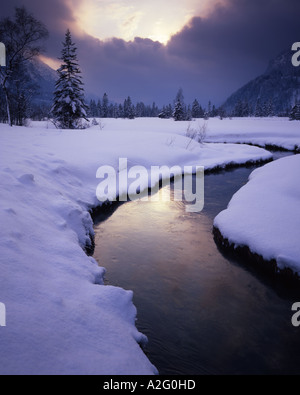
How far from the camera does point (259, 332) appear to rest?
13.7 feet

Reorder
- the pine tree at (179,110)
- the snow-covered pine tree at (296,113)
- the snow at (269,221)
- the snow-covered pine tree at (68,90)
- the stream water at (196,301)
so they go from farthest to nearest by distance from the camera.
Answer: the snow-covered pine tree at (296,113) < the pine tree at (179,110) < the snow-covered pine tree at (68,90) < the snow at (269,221) < the stream water at (196,301)

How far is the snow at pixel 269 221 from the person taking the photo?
560 centimetres

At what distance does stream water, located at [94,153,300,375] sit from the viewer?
12.2 feet

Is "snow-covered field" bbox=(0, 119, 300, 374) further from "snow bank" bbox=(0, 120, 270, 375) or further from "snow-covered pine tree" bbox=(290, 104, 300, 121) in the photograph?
"snow-covered pine tree" bbox=(290, 104, 300, 121)

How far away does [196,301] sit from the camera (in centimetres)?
488

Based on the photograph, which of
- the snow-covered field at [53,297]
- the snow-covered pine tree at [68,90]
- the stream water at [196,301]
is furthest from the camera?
the snow-covered pine tree at [68,90]

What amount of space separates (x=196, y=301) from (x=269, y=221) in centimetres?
337

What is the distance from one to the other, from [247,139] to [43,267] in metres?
29.3

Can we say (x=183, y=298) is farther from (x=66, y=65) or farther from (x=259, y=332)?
(x=66, y=65)

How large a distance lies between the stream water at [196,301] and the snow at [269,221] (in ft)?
2.01

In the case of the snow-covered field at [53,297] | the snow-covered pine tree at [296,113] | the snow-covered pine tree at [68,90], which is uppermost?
the snow-covered pine tree at [296,113]

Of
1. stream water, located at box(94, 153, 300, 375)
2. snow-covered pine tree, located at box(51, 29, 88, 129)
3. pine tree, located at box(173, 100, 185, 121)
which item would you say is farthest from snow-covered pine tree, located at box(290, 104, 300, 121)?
stream water, located at box(94, 153, 300, 375)

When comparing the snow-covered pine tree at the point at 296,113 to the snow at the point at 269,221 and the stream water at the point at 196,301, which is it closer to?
the snow at the point at 269,221

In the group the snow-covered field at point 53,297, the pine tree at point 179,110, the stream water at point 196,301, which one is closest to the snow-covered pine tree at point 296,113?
the pine tree at point 179,110
